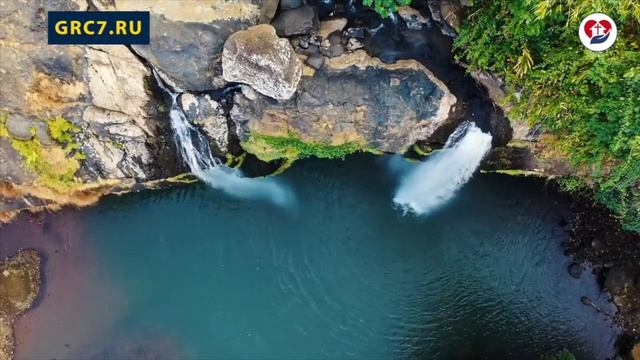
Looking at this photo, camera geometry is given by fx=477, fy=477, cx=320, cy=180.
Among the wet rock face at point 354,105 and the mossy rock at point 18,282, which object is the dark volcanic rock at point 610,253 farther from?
the mossy rock at point 18,282

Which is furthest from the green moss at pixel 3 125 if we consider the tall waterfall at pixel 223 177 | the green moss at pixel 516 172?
the green moss at pixel 516 172

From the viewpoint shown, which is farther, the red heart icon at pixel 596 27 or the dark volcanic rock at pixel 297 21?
the dark volcanic rock at pixel 297 21

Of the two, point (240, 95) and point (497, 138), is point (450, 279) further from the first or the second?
point (240, 95)

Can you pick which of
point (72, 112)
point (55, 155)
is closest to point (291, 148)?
point (72, 112)

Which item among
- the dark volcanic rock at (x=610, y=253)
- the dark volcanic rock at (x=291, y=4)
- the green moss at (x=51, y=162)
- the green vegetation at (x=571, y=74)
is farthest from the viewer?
the dark volcanic rock at (x=610, y=253)

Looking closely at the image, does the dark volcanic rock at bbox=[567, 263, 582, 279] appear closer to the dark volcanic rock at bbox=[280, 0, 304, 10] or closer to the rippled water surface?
the rippled water surface

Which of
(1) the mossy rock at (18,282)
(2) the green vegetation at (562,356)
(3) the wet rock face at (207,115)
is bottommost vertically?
(2) the green vegetation at (562,356)

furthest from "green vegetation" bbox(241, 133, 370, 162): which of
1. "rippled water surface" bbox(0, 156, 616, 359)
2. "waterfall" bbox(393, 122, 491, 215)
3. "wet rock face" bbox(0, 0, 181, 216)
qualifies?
"wet rock face" bbox(0, 0, 181, 216)

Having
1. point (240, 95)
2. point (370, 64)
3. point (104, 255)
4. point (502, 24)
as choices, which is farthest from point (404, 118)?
point (104, 255)
